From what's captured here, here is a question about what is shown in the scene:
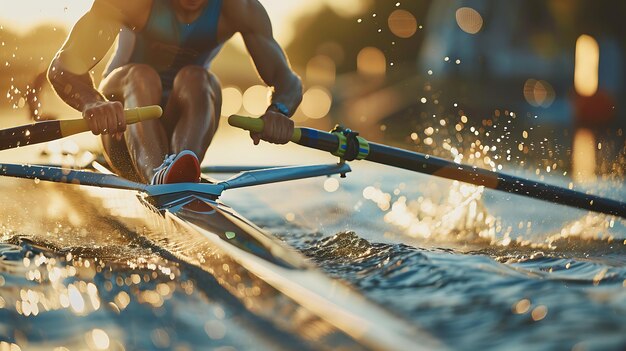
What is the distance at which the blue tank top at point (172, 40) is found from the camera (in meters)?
4.03

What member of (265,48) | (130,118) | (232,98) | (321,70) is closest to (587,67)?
(265,48)

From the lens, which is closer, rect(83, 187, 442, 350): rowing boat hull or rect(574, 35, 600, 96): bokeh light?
rect(83, 187, 442, 350): rowing boat hull

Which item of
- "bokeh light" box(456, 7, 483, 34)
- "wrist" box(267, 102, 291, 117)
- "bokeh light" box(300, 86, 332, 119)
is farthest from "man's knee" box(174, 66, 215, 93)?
"bokeh light" box(456, 7, 483, 34)

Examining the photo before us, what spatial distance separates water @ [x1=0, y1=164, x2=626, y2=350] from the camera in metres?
1.81

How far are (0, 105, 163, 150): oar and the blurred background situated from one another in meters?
3.64

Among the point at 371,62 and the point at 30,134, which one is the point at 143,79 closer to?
the point at 30,134

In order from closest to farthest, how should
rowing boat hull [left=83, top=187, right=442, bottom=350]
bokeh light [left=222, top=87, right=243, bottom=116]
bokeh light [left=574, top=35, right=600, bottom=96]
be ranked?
rowing boat hull [left=83, top=187, right=442, bottom=350] < bokeh light [left=574, top=35, right=600, bottom=96] < bokeh light [left=222, top=87, right=243, bottom=116]

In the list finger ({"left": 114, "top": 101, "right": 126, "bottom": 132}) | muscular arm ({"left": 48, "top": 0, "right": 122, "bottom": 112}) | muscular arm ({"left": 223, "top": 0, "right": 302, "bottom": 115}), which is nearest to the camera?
finger ({"left": 114, "top": 101, "right": 126, "bottom": 132})

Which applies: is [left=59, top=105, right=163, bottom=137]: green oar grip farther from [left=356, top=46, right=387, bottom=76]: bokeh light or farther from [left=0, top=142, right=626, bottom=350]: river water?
[left=356, top=46, right=387, bottom=76]: bokeh light

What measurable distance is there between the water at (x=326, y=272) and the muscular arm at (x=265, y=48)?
77 centimetres

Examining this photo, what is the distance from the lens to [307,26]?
147ft

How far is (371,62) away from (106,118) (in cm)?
3513

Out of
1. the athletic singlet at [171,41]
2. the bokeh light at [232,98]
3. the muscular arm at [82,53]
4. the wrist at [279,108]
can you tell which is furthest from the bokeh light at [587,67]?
the bokeh light at [232,98]

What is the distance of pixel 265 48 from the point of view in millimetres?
4227
